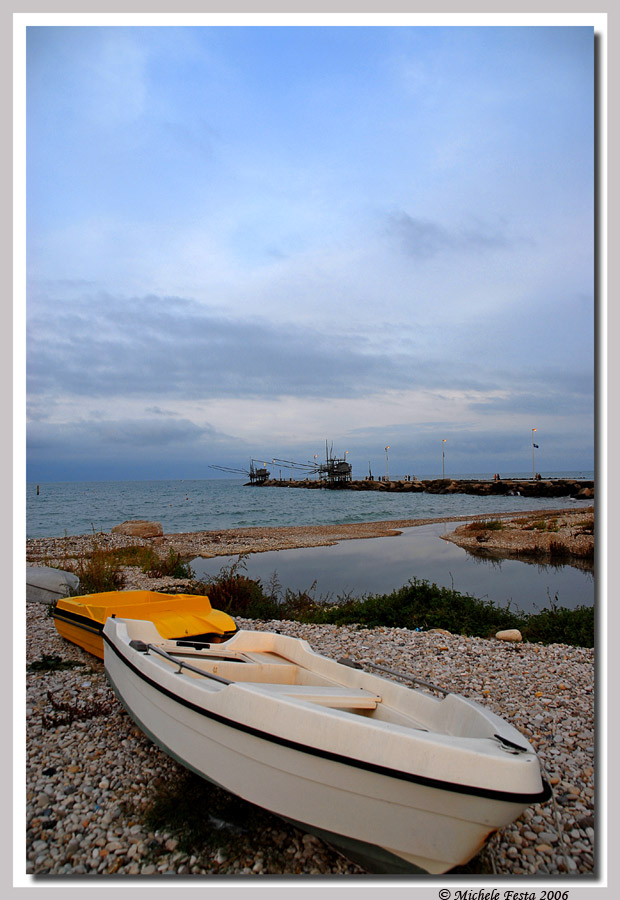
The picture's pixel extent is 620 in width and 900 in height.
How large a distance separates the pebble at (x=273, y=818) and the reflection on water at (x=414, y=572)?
12.9 ft

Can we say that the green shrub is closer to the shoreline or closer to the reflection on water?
the reflection on water

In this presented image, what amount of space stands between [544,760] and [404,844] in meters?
1.95

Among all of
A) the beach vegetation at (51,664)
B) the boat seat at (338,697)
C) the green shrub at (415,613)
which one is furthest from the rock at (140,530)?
the boat seat at (338,697)

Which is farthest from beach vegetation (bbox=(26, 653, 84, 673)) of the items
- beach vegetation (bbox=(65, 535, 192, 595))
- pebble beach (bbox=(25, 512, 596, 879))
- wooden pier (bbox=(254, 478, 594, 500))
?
wooden pier (bbox=(254, 478, 594, 500))

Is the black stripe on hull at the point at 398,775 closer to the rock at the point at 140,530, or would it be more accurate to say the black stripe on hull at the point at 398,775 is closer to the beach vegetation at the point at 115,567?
the beach vegetation at the point at 115,567

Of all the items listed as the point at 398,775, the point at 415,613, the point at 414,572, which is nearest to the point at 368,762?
the point at 398,775

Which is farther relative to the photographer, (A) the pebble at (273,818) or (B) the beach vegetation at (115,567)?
(B) the beach vegetation at (115,567)

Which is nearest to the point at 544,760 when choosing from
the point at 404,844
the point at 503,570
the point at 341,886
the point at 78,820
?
the point at 404,844

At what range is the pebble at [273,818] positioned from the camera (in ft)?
9.11

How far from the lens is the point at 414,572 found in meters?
13.1

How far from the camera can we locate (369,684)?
3455mm

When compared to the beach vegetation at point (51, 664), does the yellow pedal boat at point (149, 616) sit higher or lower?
higher

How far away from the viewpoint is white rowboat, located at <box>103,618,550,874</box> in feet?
7.24
